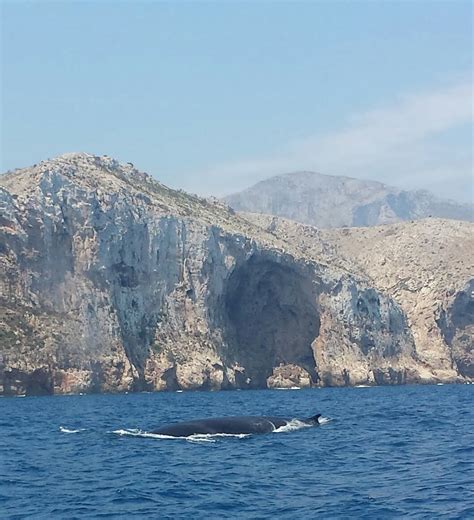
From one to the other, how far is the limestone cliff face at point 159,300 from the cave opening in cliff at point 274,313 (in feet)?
0.61

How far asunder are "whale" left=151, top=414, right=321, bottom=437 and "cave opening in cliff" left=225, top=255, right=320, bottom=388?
7551 centimetres

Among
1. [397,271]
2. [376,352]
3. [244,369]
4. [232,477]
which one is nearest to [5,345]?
[244,369]

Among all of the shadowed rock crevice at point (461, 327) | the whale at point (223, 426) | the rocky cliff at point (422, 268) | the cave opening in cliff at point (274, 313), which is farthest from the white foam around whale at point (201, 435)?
the shadowed rock crevice at point (461, 327)

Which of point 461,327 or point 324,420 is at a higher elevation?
point 461,327

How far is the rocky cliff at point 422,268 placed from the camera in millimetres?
137375

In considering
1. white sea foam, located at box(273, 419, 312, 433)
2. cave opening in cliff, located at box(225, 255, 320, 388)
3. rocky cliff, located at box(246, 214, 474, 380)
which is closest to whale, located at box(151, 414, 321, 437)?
white sea foam, located at box(273, 419, 312, 433)

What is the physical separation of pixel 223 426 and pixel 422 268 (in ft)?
387

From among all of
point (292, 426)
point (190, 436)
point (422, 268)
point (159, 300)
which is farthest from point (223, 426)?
point (422, 268)

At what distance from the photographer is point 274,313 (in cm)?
12250

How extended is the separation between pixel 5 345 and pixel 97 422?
43525 mm

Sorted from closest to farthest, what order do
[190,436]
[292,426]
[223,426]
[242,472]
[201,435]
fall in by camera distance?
[242,472] → [190,436] → [201,435] → [223,426] → [292,426]

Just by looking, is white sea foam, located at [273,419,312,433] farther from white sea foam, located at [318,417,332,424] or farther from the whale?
white sea foam, located at [318,417,332,424]

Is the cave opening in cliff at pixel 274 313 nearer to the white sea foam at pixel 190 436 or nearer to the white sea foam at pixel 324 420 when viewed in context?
the white sea foam at pixel 324 420

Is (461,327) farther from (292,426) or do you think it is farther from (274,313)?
(292,426)
